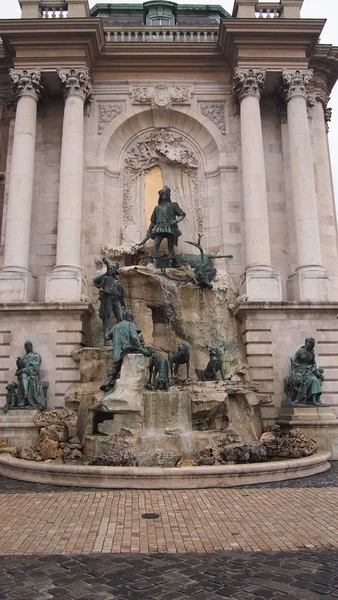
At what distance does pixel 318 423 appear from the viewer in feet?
48.5

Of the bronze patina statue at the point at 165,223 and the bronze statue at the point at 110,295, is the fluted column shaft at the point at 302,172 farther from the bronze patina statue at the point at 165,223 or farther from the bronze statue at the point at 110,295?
the bronze statue at the point at 110,295

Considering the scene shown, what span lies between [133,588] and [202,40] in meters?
22.4

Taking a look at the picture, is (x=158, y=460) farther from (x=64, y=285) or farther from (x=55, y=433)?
(x=64, y=285)

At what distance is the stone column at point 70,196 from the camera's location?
18.0 m

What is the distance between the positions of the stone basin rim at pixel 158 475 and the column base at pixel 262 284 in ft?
25.9

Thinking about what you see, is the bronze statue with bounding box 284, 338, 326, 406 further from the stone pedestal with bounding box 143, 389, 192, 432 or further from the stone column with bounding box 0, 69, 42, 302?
the stone column with bounding box 0, 69, 42, 302

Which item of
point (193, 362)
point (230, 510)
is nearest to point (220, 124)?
point (193, 362)

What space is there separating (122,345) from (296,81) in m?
13.5

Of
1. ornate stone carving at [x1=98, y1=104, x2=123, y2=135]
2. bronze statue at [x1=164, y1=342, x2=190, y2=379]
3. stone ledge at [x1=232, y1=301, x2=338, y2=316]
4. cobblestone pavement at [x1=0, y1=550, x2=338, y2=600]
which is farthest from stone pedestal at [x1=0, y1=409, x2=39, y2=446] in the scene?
ornate stone carving at [x1=98, y1=104, x2=123, y2=135]

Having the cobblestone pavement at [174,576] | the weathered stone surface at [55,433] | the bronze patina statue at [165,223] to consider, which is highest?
the bronze patina statue at [165,223]

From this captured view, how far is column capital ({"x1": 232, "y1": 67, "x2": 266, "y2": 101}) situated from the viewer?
20.3 m

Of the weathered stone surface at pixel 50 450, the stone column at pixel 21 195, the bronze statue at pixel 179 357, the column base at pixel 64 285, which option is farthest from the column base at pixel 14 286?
the weathered stone surface at pixel 50 450

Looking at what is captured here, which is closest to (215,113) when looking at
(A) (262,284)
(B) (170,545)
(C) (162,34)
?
(C) (162,34)

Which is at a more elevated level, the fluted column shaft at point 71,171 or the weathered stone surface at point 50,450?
the fluted column shaft at point 71,171
